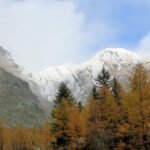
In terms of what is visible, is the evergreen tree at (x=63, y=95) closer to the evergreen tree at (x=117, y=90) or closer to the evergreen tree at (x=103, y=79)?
the evergreen tree at (x=103, y=79)

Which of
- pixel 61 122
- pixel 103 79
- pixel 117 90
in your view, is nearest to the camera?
pixel 103 79

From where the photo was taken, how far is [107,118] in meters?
52.1

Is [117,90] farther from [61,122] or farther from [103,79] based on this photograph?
[61,122]

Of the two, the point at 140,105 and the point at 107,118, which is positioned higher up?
the point at 140,105

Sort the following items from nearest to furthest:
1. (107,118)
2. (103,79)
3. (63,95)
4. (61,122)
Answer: (107,118), (103,79), (61,122), (63,95)

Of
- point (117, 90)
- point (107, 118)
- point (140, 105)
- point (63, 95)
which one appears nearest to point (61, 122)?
point (63, 95)

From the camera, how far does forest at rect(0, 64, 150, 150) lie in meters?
43.1

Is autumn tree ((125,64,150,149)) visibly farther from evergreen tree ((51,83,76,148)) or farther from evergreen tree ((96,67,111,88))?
evergreen tree ((51,83,76,148))

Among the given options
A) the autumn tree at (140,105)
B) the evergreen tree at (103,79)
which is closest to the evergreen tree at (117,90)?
the evergreen tree at (103,79)

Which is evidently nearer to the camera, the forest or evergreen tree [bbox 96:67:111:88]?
the forest

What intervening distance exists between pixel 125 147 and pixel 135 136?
350cm

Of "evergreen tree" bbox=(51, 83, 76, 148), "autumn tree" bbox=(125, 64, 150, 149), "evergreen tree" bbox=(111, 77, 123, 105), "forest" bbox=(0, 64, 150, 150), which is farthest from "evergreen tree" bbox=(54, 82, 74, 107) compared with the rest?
"autumn tree" bbox=(125, 64, 150, 149)

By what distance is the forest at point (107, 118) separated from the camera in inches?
1695

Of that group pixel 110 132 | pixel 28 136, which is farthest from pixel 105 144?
pixel 28 136
